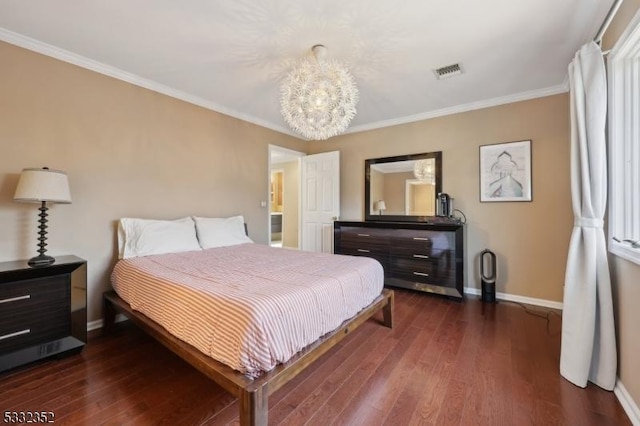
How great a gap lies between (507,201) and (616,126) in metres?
1.72

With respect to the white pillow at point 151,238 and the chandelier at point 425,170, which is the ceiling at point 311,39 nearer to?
the chandelier at point 425,170

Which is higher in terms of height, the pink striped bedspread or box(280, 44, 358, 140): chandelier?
box(280, 44, 358, 140): chandelier

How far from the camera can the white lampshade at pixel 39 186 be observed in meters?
2.01

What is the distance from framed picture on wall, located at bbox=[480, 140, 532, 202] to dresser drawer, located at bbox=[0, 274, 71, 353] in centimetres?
450

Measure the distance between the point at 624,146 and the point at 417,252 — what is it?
85.6 inches

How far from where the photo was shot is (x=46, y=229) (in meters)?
2.35

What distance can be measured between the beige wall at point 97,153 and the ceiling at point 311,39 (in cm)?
23

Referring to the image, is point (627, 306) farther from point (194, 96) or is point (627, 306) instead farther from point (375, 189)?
point (194, 96)

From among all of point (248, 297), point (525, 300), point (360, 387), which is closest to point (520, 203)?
point (525, 300)

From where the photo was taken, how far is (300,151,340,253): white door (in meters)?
4.73

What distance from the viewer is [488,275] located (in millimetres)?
3490

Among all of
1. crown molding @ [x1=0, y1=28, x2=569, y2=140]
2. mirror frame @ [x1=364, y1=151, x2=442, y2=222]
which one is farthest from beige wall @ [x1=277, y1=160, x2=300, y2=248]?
mirror frame @ [x1=364, y1=151, x2=442, y2=222]

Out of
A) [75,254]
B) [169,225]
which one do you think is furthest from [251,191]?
[75,254]

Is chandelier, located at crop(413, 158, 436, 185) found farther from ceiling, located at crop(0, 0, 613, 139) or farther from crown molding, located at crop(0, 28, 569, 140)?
ceiling, located at crop(0, 0, 613, 139)
